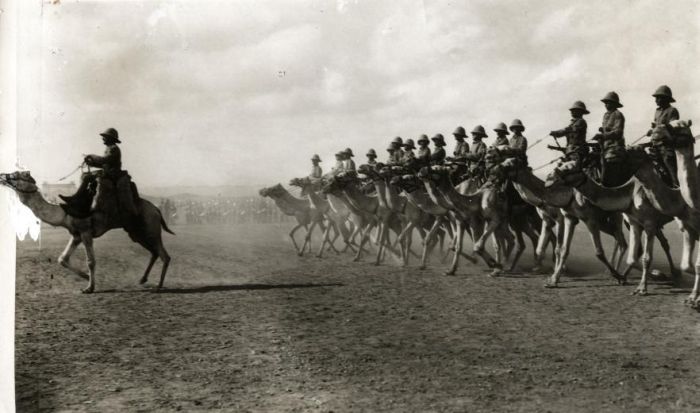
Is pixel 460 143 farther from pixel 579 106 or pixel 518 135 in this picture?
pixel 579 106

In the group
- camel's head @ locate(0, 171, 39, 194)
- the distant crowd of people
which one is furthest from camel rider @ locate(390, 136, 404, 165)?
the distant crowd of people

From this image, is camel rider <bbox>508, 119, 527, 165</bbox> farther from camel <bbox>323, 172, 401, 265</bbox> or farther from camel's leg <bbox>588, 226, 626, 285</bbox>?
camel <bbox>323, 172, 401, 265</bbox>

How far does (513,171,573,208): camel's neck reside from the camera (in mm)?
11266

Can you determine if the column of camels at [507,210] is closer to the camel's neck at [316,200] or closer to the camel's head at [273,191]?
the camel's neck at [316,200]

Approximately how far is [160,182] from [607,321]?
8285 millimetres

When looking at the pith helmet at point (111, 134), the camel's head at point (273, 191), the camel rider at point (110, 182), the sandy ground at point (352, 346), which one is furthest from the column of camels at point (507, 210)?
the camel's head at point (273, 191)

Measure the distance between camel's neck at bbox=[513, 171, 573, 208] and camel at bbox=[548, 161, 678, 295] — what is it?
0.31m

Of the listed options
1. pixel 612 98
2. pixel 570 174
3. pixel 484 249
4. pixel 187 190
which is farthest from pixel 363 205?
pixel 187 190

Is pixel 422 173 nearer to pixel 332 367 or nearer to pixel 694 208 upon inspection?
pixel 694 208

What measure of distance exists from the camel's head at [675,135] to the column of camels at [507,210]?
0.01m

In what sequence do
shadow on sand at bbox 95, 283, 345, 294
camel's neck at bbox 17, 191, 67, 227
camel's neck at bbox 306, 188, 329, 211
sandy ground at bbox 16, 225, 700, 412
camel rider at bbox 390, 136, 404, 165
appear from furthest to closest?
1. camel's neck at bbox 306, 188, 329, 211
2. camel rider at bbox 390, 136, 404, 165
3. shadow on sand at bbox 95, 283, 345, 294
4. camel's neck at bbox 17, 191, 67, 227
5. sandy ground at bbox 16, 225, 700, 412

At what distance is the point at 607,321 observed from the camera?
27.8ft

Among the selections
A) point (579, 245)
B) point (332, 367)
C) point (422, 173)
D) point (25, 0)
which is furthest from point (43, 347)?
point (579, 245)

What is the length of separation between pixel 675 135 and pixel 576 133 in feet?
11.2
